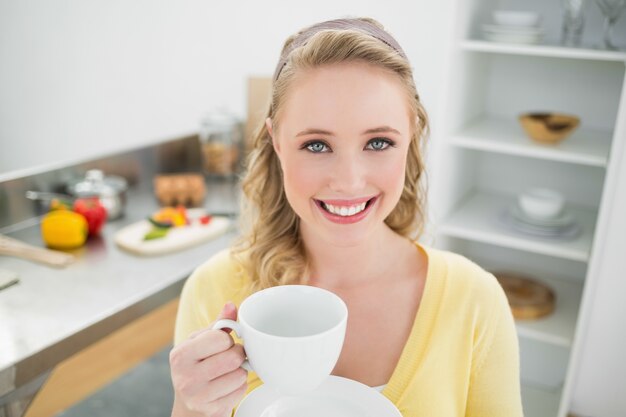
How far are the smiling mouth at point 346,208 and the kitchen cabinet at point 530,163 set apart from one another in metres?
1.22

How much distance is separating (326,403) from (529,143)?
1576mm

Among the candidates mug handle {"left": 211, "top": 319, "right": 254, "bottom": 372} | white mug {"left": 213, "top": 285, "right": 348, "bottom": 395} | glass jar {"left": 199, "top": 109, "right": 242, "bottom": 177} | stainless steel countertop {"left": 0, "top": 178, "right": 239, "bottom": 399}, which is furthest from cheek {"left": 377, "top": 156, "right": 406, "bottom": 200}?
glass jar {"left": 199, "top": 109, "right": 242, "bottom": 177}

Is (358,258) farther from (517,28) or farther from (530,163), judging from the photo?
(530,163)

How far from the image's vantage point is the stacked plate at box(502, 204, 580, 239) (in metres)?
2.17

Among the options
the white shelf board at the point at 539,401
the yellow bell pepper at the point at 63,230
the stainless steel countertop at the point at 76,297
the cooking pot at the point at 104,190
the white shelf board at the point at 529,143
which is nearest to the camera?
the stainless steel countertop at the point at 76,297

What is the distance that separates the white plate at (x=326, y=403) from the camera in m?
0.81

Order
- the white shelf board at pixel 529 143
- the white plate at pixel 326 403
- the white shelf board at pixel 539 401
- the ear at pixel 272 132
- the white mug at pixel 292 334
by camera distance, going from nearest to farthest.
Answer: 1. the white mug at pixel 292 334
2. the white plate at pixel 326 403
3. the ear at pixel 272 132
4. the white shelf board at pixel 529 143
5. the white shelf board at pixel 539 401

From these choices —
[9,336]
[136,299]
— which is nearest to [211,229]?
[136,299]

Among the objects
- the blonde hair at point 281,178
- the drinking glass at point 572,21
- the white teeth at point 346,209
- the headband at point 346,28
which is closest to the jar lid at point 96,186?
the blonde hair at point 281,178

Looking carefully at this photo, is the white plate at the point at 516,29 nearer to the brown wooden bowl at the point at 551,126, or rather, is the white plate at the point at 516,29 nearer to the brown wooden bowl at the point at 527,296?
the brown wooden bowl at the point at 551,126

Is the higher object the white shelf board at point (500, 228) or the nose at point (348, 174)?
the nose at point (348, 174)

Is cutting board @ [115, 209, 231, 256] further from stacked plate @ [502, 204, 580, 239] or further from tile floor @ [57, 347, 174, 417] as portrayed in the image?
stacked plate @ [502, 204, 580, 239]

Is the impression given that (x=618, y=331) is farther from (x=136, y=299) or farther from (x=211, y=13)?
(x=211, y=13)

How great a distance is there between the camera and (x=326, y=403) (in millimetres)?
825
